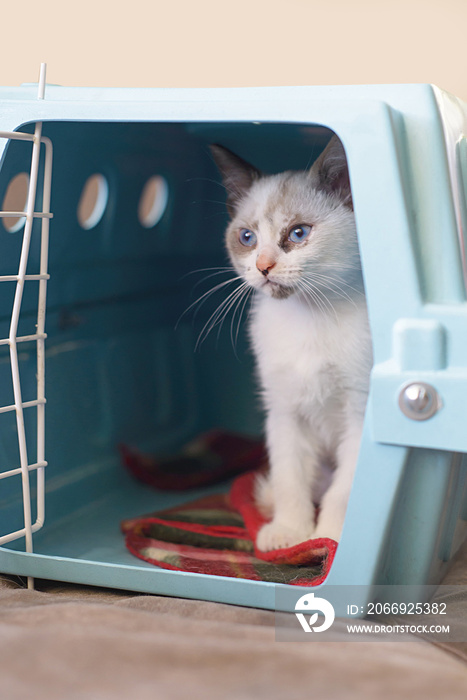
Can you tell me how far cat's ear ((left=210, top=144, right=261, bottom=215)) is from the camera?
1.35 meters

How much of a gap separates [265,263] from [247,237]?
0.51 feet

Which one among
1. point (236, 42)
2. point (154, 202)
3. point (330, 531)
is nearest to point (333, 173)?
point (330, 531)

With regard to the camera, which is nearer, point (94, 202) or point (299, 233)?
point (299, 233)

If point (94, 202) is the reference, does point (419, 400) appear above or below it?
below

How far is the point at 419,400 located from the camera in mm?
907

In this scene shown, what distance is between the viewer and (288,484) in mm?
1345

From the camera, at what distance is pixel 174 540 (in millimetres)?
1355

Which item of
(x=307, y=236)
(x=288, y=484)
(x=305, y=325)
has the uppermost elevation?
(x=307, y=236)

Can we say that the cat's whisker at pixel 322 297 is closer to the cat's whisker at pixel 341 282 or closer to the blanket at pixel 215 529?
the cat's whisker at pixel 341 282

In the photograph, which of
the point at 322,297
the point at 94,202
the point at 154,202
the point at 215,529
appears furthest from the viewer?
the point at 154,202

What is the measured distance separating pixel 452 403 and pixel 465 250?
22 cm

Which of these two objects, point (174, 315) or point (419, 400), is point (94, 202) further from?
point (419, 400)

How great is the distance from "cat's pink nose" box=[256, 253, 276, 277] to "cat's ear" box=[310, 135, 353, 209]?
0.17 m

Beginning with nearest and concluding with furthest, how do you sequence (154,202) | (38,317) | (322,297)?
(38,317), (322,297), (154,202)
